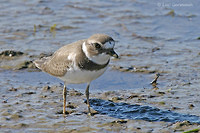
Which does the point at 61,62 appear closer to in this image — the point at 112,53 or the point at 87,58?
the point at 87,58

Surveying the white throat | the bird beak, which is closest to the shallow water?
the white throat

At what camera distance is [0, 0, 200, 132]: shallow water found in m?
6.46

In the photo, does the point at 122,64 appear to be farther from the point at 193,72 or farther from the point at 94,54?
the point at 94,54

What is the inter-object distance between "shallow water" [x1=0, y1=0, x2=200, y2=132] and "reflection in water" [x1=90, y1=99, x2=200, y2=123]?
0.26ft

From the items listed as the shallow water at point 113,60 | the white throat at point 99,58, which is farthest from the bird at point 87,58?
the shallow water at point 113,60

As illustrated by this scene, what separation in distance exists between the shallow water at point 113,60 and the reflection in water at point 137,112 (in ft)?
0.26

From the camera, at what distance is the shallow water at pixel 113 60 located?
646cm

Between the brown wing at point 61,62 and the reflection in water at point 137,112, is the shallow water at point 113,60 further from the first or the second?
the brown wing at point 61,62

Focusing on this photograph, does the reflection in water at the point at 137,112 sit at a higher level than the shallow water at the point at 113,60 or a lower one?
lower

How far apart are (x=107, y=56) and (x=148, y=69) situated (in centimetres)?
266

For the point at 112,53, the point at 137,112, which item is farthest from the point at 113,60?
the point at 112,53

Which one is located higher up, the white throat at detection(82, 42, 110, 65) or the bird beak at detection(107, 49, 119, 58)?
the bird beak at detection(107, 49, 119, 58)

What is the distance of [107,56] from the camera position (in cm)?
602

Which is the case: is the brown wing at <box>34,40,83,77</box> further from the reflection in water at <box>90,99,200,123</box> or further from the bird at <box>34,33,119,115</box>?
the reflection in water at <box>90,99,200,123</box>
